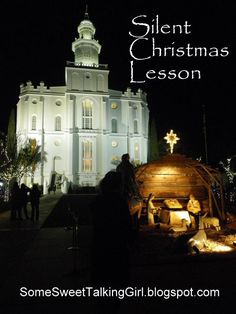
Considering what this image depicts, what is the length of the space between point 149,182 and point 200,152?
3887 centimetres

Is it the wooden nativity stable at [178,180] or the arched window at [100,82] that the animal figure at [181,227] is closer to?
the wooden nativity stable at [178,180]

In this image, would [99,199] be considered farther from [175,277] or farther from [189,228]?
[189,228]

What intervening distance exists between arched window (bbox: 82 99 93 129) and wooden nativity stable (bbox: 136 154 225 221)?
3727 centimetres

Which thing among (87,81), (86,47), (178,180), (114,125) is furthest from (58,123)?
(178,180)

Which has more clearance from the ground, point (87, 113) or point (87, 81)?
point (87, 81)

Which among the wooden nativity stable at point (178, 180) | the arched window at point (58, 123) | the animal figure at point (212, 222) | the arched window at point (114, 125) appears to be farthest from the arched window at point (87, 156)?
the animal figure at point (212, 222)

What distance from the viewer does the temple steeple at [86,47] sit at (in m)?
53.0

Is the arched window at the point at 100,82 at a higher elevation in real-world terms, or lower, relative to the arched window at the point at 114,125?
higher

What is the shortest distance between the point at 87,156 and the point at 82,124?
5.55m

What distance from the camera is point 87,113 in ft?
162

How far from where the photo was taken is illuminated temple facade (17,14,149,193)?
155ft

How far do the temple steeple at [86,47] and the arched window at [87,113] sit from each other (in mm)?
7910

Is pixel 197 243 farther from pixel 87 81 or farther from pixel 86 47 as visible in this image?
pixel 86 47

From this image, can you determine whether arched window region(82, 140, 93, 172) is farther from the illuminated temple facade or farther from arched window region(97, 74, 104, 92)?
arched window region(97, 74, 104, 92)
